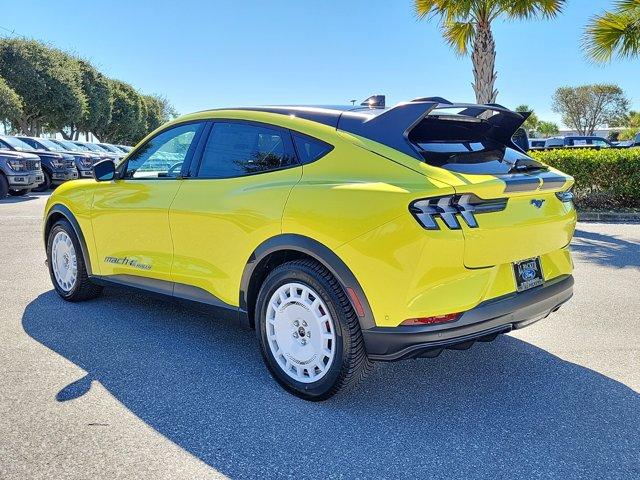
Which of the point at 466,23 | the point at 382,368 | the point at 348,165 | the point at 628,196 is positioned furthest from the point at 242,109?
the point at 466,23

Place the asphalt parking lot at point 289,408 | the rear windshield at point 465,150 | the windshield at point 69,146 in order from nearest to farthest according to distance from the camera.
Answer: the asphalt parking lot at point 289,408 → the rear windshield at point 465,150 → the windshield at point 69,146

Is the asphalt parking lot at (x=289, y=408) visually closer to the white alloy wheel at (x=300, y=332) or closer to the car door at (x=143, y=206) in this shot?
the white alloy wheel at (x=300, y=332)

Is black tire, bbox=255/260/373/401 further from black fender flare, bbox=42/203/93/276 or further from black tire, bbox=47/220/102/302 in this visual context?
black tire, bbox=47/220/102/302

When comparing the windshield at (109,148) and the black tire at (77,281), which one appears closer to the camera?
the black tire at (77,281)

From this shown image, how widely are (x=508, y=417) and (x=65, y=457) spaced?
2.18m

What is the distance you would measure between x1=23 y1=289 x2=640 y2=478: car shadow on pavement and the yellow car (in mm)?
293

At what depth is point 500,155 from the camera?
318cm

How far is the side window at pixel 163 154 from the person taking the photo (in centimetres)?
387

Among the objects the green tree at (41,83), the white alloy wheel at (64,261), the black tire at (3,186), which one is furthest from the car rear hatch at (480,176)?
the green tree at (41,83)

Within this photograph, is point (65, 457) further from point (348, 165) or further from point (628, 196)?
point (628, 196)

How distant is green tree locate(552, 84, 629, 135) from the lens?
64500 millimetres

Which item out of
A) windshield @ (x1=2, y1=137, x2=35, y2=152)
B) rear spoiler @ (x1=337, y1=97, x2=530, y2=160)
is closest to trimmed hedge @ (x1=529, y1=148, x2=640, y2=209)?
rear spoiler @ (x1=337, y1=97, x2=530, y2=160)

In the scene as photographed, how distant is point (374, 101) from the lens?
12.1ft

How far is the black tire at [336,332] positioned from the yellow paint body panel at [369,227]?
6.4 inches
